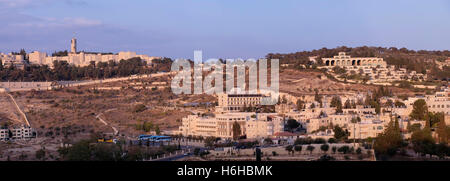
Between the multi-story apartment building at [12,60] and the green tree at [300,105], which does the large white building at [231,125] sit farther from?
the multi-story apartment building at [12,60]

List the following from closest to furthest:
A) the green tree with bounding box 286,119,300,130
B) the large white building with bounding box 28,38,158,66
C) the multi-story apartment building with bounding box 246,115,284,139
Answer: the multi-story apartment building with bounding box 246,115,284,139, the green tree with bounding box 286,119,300,130, the large white building with bounding box 28,38,158,66

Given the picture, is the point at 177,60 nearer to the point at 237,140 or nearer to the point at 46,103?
the point at 46,103

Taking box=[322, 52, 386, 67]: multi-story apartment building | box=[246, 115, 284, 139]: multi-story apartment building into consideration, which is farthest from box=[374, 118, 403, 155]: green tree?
box=[322, 52, 386, 67]: multi-story apartment building

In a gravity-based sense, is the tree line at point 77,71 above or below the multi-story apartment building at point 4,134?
above

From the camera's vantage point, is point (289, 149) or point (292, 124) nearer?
point (289, 149)

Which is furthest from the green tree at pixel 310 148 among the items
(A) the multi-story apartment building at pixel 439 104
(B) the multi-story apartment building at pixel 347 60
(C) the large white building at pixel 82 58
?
(C) the large white building at pixel 82 58

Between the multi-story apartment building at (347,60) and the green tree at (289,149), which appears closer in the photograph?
the green tree at (289,149)

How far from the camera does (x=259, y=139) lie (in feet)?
99.6

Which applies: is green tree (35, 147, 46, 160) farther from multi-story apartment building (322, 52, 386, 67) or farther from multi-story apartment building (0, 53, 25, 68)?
multi-story apartment building (0, 53, 25, 68)

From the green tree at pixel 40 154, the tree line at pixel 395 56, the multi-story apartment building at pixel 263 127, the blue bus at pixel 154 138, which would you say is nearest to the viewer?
the green tree at pixel 40 154

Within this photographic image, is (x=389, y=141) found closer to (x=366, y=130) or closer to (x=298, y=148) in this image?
(x=298, y=148)

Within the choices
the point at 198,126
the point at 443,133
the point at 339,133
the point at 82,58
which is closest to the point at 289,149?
the point at 339,133
